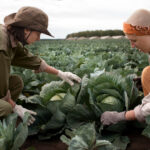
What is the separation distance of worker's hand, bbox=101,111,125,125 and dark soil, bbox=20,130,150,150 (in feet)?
0.80

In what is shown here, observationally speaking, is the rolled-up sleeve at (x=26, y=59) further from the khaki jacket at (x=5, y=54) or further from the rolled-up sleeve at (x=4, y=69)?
the rolled-up sleeve at (x=4, y=69)

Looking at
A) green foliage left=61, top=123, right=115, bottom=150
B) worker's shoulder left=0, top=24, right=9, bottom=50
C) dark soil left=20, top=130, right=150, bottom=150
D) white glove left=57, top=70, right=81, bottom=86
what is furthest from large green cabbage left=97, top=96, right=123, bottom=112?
worker's shoulder left=0, top=24, right=9, bottom=50

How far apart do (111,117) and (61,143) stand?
0.51m

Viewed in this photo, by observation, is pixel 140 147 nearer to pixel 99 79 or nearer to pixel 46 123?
pixel 99 79

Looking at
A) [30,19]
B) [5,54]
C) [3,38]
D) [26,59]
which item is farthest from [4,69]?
[26,59]

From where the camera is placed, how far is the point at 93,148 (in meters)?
1.62

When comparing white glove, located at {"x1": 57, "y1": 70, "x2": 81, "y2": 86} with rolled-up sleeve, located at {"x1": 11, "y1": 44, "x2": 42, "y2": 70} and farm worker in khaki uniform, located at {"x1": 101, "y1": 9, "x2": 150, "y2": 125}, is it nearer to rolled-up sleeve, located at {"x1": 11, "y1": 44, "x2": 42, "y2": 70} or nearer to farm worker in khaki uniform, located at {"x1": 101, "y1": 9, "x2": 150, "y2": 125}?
rolled-up sleeve, located at {"x1": 11, "y1": 44, "x2": 42, "y2": 70}

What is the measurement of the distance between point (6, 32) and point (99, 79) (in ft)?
3.07

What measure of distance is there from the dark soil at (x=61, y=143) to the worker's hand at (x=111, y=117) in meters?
0.25

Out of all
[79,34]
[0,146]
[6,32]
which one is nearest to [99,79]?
[6,32]

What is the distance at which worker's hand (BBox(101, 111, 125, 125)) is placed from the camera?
7.02ft

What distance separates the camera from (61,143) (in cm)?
229

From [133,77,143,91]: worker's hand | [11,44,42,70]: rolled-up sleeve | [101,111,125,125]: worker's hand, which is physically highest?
[11,44,42,70]: rolled-up sleeve

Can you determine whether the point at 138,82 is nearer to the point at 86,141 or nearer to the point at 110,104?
the point at 110,104
